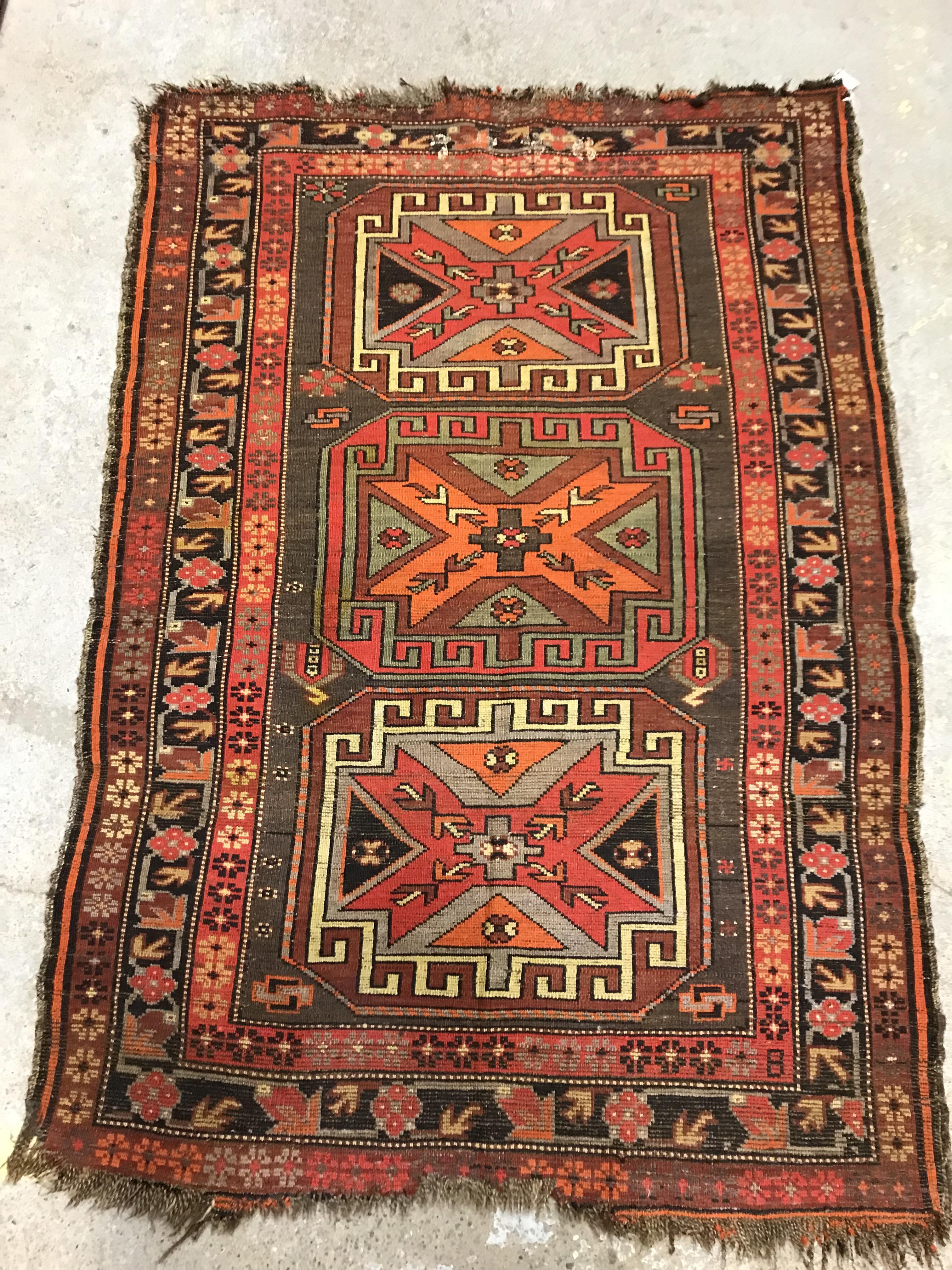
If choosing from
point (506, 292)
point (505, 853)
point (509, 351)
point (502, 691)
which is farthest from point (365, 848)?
point (506, 292)

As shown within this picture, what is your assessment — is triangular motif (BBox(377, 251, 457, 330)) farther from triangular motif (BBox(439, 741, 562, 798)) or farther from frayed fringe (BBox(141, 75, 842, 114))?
triangular motif (BBox(439, 741, 562, 798))

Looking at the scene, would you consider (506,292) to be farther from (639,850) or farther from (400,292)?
(639,850)

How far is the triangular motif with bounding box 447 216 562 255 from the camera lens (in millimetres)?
1759

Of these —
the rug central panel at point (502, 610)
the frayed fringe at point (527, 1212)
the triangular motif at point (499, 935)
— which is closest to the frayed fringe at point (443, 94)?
the rug central panel at point (502, 610)

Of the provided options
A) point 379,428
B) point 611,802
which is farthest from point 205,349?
point 611,802

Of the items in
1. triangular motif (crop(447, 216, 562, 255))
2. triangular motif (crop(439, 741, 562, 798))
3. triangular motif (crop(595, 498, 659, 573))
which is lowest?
triangular motif (crop(439, 741, 562, 798))

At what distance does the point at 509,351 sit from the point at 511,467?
25 cm

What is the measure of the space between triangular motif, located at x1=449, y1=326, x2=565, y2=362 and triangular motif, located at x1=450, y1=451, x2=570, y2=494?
0.20m

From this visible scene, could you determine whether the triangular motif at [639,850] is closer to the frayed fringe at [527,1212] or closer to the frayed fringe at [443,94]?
the frayed fringe at [527,1212]

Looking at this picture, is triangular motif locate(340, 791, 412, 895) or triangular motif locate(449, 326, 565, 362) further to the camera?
triangular motif locate(449, 326, 565, 362)

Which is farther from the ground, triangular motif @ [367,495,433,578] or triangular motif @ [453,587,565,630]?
triangular motif @ [367,495,433,578]

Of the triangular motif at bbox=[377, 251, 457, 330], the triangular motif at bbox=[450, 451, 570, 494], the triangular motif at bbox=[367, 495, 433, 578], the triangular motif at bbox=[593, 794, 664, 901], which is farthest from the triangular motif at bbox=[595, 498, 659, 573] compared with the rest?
the triangular motif at bbox=[377, 251, 457, 330]

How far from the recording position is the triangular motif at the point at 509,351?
171 centimetres

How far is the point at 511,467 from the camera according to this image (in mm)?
1668
